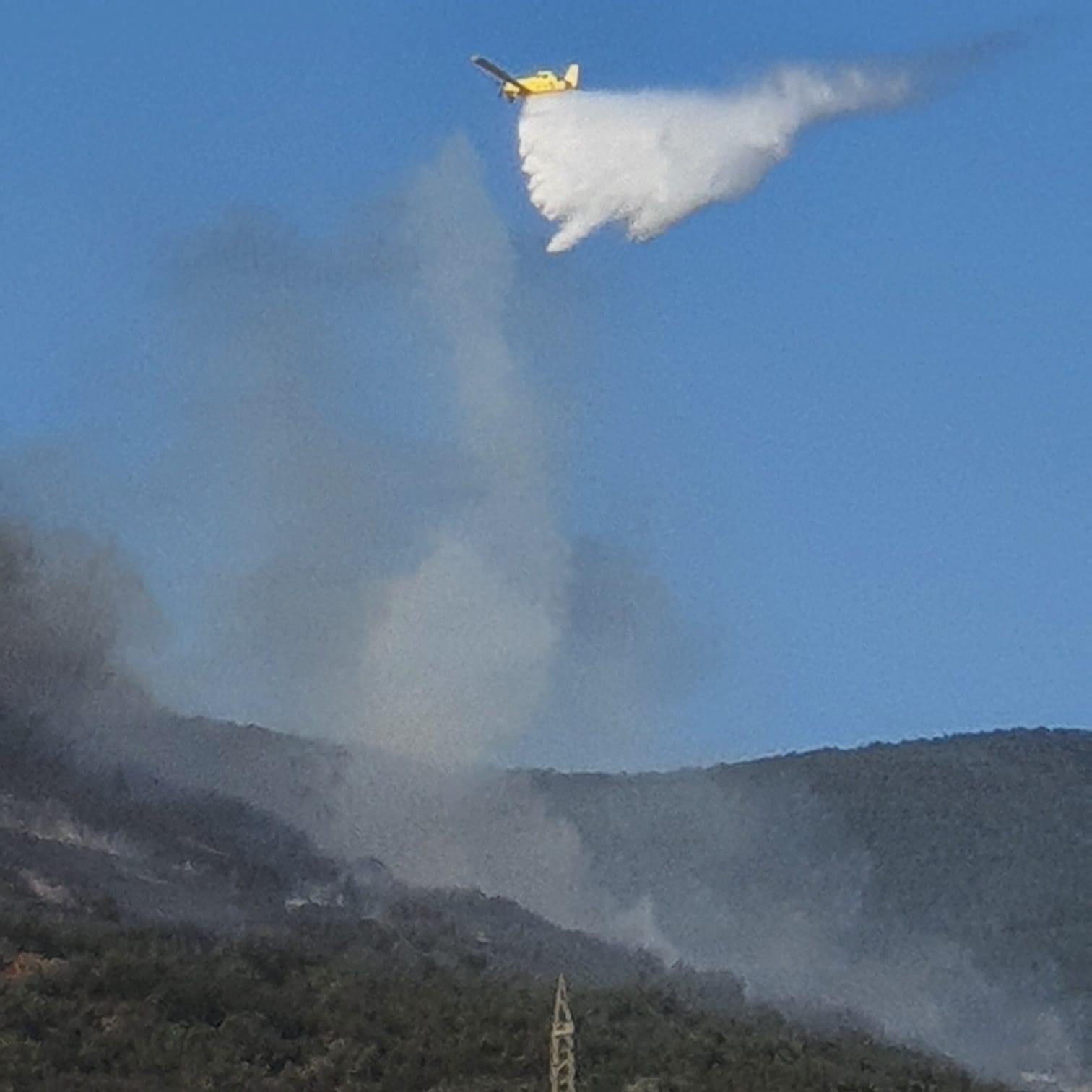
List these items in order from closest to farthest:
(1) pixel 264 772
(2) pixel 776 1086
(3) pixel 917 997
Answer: (2) pixel 776 1086 → (3) pixel 917 997 → (1) pixel 264 772

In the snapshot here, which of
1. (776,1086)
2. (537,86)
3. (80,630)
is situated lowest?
(776,1086)

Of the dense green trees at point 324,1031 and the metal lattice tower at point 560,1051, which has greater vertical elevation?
the dense green trees at point 324,1031

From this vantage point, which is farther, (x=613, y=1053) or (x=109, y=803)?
(x=109, y=803)

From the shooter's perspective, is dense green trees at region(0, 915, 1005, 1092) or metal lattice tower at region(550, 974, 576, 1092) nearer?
metal lattice tower at region(550, 974, 576, 1092)

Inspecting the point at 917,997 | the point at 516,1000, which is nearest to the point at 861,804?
the point at 917,997

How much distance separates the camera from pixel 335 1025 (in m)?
44.0

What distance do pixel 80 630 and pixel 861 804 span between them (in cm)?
4066

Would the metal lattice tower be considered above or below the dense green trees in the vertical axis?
below

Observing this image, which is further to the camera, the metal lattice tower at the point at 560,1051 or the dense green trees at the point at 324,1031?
the dense green trees at the point at 324,1031

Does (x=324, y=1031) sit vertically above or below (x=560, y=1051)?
above

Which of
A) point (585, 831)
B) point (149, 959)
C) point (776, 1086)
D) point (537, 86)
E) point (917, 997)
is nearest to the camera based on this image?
point (776, 1086)

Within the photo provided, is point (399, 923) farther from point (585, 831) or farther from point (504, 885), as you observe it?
point (585, 831)

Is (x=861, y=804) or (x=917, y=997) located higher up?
(x=861, y=804)

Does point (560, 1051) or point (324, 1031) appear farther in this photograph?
point (324, 1031)
